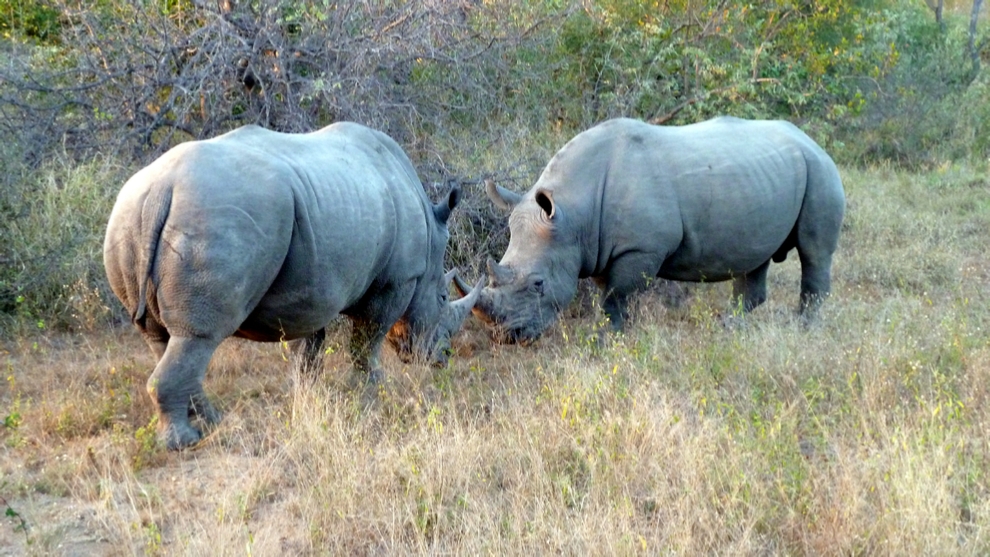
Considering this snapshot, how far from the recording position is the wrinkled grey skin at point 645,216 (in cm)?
749

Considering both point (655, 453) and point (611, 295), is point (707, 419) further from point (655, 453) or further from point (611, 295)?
point (611, 295)

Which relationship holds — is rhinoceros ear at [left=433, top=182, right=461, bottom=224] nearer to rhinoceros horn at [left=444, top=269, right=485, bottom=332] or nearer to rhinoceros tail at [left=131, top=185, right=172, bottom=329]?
rhinoceros horn at [left=444, top=269, right=485, bottom=332]

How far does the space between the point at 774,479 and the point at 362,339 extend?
309 centimetres

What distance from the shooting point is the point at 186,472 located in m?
4.91

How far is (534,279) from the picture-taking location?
7.51m

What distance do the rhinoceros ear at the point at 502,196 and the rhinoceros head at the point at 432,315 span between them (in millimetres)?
1025

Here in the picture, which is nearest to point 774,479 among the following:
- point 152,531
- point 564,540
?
point 564,540

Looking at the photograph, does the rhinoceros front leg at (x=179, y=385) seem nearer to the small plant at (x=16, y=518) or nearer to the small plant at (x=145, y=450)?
the small plant at (x=145, y=450)

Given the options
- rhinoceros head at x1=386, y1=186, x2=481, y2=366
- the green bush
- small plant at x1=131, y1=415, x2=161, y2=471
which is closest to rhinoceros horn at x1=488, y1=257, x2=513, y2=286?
rhinoceros head at x1=386, y1=186, x2=481, y2=366

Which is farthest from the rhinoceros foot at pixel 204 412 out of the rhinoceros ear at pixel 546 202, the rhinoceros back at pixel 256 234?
the rhinoceros ear at pixel 546 202

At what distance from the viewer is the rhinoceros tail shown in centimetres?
475

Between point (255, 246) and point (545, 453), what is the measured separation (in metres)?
1.71

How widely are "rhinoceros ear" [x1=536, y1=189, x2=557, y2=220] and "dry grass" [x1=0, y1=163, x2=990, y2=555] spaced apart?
966 mm

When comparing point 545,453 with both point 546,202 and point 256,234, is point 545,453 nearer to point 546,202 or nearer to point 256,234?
point 256,234
